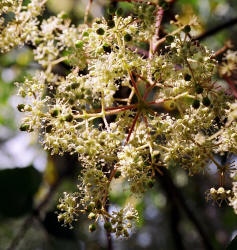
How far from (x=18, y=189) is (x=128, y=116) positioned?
1.33 m

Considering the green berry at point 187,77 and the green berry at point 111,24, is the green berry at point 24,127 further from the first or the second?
the green berry at point 187,77

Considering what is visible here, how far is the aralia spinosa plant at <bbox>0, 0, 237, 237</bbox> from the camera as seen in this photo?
4.22ft

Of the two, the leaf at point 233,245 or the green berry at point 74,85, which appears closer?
the green berry at point 74,85

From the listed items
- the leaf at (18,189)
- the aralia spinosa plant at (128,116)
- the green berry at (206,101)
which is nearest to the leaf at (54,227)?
the leaf at (18,189)

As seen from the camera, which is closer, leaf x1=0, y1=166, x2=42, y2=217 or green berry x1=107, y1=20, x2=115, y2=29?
green berry x1=107, y1=20, x2=115, y2=29

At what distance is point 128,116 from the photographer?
1.42 meters

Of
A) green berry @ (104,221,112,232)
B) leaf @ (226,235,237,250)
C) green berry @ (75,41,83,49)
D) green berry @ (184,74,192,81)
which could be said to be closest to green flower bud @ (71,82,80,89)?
green berry @ (75,41,83,49)

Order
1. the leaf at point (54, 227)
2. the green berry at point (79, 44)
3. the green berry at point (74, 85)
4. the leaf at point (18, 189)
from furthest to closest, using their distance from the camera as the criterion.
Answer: the leaf at point (54, 227) < the leaf at point (18, 189) < the green berry at point (79, 44) < the green berry at point (74, 85)

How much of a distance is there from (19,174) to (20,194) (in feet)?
0.52

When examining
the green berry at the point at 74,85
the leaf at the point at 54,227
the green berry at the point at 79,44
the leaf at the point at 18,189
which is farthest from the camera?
the leaf at the point at 54,227

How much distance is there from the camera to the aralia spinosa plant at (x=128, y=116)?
1.29m

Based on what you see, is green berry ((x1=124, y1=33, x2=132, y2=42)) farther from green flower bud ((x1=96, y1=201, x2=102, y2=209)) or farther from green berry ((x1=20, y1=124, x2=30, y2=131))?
green flower bud ((x1=96, y1=201, x2=102, y2=209))

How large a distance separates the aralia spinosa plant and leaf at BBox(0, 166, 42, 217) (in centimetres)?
103

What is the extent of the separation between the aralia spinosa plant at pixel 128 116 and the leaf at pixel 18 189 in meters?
1.03
